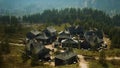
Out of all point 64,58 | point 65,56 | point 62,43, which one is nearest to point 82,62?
point 65,56

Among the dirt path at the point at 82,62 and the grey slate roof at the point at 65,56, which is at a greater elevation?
the grey slate roof at the point at 65,56

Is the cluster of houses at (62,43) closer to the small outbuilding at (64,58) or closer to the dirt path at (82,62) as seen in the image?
the small outbuilding at (64,58)

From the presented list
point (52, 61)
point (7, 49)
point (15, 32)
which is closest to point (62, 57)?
point (52, 61)

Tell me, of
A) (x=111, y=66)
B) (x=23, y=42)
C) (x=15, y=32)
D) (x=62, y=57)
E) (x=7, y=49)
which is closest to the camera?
(x=111, y=66)

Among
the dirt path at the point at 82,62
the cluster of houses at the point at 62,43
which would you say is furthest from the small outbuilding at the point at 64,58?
the dirt path at the point at 82,62

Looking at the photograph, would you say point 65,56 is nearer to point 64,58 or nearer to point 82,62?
point 64,58

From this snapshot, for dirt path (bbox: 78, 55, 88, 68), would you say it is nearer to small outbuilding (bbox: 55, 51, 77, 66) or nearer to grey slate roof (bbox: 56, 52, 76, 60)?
small outbuilding (bbox: 55, 51, 77, 66)

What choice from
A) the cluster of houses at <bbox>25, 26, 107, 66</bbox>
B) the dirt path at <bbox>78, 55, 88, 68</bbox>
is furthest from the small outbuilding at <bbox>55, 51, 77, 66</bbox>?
the dirt path at <bbox>78, 55, 88, 68</bbox>

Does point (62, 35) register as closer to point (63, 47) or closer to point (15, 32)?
point (63, 47)
